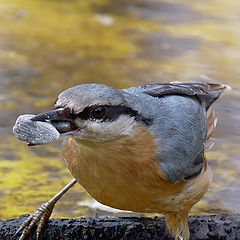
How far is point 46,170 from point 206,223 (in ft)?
6.51

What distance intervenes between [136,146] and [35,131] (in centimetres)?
74

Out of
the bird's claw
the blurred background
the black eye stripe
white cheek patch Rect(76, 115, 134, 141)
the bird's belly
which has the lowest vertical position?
the blurred background

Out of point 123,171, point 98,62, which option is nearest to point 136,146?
point 123,171

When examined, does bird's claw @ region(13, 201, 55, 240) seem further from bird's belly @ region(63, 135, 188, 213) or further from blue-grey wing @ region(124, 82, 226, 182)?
blue-grey wing @ region(124, 82, 226, 182)

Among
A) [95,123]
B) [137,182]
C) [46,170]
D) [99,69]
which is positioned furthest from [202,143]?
[99,69]

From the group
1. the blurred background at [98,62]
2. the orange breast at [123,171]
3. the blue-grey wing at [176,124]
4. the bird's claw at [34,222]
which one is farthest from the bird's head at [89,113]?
the blurred background at [98,62]

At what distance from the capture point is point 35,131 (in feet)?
10.3

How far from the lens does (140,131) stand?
359 centimetres

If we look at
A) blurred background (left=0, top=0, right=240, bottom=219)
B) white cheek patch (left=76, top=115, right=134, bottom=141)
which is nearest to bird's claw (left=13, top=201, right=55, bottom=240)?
blurred background (left=0, top=0, right=240, bottom=219)

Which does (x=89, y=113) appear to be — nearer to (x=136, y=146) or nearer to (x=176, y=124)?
(x=136, y=146)

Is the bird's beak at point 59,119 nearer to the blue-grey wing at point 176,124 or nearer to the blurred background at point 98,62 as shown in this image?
the blue-grey wing at point 176,124

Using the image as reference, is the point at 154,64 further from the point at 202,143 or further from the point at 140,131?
the point at 140,131

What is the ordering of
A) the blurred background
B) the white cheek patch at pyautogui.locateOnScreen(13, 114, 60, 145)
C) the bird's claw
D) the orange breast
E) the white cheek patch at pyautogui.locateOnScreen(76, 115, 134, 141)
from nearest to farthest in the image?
the white cheek patch at pyautogui.locateOnScreen(13, 114, 60, 145) → the white cheek patch at pyautogui.locateOnScreen(76, 115, 134, 141) → the orange breast → the bird's claw → the blurred background

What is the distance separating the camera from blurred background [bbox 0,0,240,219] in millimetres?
5387
